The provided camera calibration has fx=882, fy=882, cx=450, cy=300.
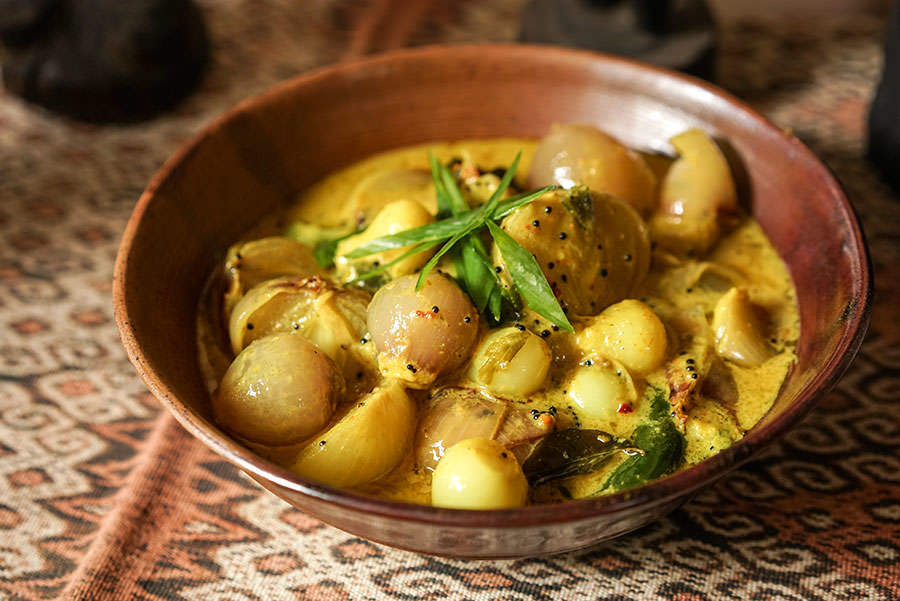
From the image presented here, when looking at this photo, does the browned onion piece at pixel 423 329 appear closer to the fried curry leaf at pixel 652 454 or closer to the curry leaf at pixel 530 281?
the curry leaf at pixel 530 281

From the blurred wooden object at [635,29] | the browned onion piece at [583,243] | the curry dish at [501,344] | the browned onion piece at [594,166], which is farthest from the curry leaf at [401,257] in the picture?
the blurred wooden object at [635,29]

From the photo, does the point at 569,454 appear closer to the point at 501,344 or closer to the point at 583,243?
the point at 501,344

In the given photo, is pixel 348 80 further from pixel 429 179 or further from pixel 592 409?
pixel 592 409

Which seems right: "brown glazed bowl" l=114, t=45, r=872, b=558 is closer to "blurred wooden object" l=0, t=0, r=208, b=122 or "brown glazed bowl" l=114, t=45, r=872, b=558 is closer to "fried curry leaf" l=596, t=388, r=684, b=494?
"fried curry leaf" l=596, t=388, r=684, b=494

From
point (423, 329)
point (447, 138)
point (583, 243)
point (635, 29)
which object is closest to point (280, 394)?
point (423, 329)

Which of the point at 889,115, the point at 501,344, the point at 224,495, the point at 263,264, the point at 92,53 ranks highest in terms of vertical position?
the point at 889,115

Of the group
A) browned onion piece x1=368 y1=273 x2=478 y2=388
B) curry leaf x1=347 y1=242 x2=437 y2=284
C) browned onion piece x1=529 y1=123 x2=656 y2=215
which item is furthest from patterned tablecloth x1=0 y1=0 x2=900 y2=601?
browned onion piece x1=529 y1=123 x2=656 y2=215

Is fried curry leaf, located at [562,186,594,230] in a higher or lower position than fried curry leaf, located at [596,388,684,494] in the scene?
higher
